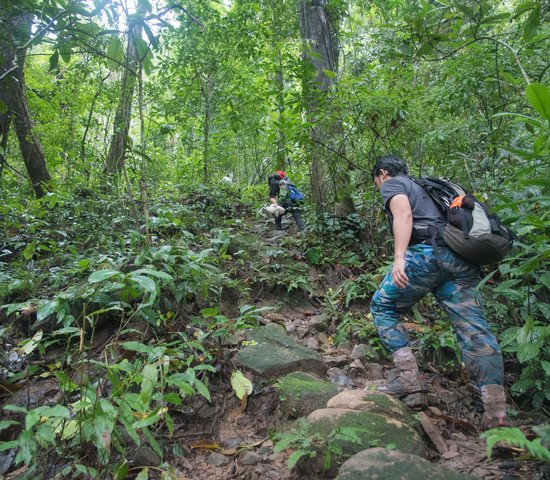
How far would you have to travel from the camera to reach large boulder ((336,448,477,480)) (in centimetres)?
178

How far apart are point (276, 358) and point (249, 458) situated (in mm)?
1011

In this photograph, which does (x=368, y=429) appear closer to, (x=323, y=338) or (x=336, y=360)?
(x=336, y=360)

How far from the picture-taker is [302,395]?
9.56 feet

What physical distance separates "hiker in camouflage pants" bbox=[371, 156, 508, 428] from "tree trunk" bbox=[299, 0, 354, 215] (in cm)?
307

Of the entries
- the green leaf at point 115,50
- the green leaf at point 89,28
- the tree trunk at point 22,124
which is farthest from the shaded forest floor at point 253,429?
the tree trunk at point 22,124

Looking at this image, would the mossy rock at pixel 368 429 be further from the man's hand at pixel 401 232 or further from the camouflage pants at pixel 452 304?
the man's hand at pixel 401 232

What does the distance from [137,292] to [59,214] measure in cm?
388

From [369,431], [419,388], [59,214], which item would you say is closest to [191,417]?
[369,431]

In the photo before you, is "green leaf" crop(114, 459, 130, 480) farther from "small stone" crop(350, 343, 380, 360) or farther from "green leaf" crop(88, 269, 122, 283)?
"small stone" crop(350, 343, 380, 360)

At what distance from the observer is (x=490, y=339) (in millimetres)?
2850

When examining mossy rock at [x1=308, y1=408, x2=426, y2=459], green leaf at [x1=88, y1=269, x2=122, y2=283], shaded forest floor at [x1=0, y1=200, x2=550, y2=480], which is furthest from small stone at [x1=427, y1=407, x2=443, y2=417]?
green leaf at [x1=88, y1=269, x2=122, y2=283]

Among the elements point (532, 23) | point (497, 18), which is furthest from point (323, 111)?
point (532, 23)

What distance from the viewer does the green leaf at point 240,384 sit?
118 inches

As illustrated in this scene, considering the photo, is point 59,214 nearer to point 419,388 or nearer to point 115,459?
point 115,459
